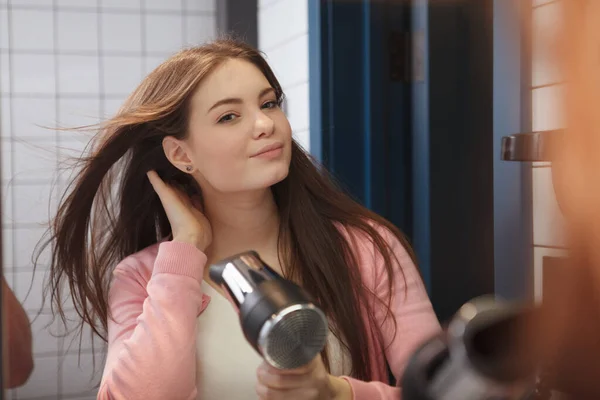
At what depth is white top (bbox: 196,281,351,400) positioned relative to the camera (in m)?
0.94

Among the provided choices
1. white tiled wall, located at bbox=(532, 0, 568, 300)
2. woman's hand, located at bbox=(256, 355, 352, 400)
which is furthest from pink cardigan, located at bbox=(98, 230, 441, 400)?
white tiled wall, located at bbox=(532, 0, 568, 300)

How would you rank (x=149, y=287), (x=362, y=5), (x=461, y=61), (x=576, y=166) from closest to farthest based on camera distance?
1. (x=576, y=166)
2. (x=149, y=287)
3. (x=461, y=61)
4. (x=362, y=5)

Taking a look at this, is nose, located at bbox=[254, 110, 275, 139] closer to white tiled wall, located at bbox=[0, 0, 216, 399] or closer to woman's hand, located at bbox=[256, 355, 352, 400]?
woman's hand, located at bbox=[256, 355, 352, 400]

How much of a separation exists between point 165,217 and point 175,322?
0.84 feet

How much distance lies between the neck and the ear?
0.06 metres

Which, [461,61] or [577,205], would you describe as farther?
[461,61]

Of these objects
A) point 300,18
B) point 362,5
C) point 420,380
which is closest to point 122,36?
point 300,18

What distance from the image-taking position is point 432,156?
1.30 m

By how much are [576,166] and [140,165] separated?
37.3 inches

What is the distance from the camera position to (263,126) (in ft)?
2.95

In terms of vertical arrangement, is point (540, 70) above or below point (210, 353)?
above

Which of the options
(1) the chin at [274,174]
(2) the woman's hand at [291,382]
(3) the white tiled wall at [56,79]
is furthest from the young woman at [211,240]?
(3) the white tiled wall at [56,79]

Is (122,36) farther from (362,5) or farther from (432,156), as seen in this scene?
(432,156)

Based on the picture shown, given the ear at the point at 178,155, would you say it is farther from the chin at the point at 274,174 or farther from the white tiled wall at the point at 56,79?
the white tiled wall at the point at 56,79
